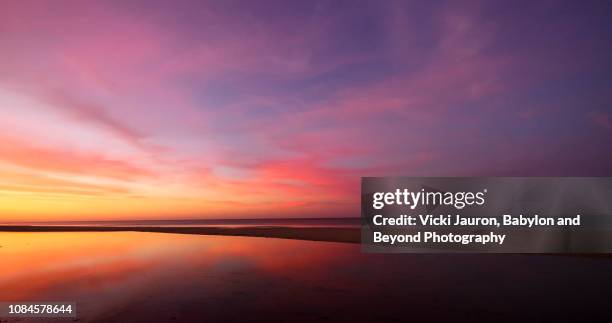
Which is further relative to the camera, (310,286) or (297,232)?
(297,232)

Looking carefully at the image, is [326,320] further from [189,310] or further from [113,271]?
[113,271]

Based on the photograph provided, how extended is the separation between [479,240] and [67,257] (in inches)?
1437

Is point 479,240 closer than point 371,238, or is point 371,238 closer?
point 479,240

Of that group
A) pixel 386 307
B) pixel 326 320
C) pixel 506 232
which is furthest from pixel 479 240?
pixel 326 320

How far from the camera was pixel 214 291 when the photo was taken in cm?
1622

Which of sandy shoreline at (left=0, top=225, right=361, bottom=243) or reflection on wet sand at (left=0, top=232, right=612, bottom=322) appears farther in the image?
sandy shoreline at (left=0, top=225, right=361, bottom=243)

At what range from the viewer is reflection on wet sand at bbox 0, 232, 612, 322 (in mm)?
12984

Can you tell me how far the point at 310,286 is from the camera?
17188 mm

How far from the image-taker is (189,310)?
43.5 feet

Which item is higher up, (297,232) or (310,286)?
(310,286)

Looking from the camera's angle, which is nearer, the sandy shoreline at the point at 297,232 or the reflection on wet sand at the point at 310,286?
the reflection on wet sand at the point at 310,286

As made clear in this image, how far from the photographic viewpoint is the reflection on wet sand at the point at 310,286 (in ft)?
42.6

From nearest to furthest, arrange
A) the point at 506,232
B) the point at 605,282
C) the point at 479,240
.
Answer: the point at 605,282
the point at 479,240
the point at 506,232

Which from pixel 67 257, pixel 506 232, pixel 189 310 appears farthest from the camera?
pixel 506 232
